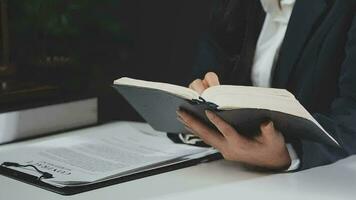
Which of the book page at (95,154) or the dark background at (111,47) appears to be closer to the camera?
the book page at (95,154)

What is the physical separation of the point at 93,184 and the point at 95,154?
17cm

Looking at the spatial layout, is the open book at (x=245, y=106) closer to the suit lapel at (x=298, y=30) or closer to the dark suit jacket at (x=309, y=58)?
the dark suit jacket at (x=309, y=58)

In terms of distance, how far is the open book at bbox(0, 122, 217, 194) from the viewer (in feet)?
3.30

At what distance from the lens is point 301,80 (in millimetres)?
1246

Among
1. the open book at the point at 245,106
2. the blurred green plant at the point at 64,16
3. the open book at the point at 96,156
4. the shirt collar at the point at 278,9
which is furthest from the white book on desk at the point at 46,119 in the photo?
the shirt collar at the point at 278,9

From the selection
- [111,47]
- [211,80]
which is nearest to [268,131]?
[211,80]

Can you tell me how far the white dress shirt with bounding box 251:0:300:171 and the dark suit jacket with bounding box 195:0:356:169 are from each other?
0.6 inches

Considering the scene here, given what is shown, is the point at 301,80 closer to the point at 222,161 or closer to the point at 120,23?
the point at 222,161

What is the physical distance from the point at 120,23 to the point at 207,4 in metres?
A: 0.23

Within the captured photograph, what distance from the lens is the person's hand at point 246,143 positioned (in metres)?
0.99

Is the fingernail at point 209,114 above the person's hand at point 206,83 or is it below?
below

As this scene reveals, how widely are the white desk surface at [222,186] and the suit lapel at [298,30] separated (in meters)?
0.24

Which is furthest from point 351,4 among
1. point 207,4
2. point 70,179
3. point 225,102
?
point 70,179

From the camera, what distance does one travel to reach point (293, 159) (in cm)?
106
